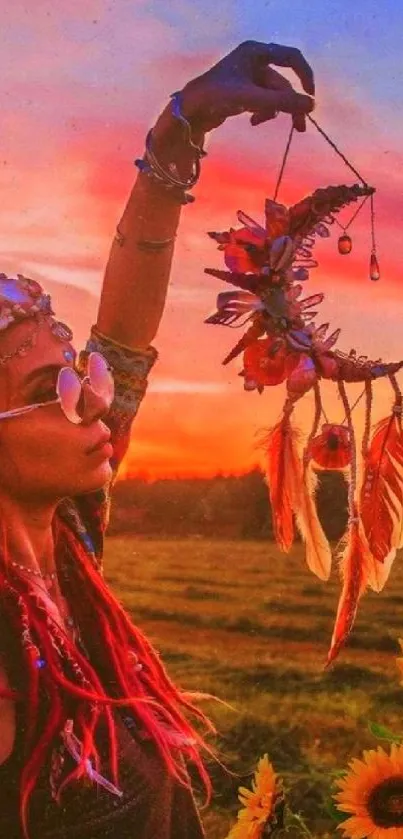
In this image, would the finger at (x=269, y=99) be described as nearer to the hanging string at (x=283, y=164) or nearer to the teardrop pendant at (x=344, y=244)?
the hanging string at (x=283, y=164)

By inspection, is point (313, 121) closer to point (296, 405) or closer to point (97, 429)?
point (296, 405)

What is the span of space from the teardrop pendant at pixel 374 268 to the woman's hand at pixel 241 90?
315 millimetres

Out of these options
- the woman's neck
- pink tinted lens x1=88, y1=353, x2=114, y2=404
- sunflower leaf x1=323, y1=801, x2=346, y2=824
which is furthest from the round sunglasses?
sunflower leaf x1=323, y1=801, x2=346, y2=824

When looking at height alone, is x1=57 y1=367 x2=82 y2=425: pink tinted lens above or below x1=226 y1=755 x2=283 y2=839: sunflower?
above

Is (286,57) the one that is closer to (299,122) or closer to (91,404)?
(299,122)

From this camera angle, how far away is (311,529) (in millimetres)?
2115

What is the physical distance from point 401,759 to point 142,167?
1072 millimetres

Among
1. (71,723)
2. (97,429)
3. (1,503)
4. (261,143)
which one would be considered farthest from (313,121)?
(71,723)

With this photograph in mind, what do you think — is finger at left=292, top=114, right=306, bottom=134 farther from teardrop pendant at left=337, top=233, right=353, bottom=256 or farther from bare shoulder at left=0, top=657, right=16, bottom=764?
bare shoulder at left=0, top=657, right=16, bottom=764

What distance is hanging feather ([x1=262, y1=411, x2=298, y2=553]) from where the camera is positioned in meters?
2.12

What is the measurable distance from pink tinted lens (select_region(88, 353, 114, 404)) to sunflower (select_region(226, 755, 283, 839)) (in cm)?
67

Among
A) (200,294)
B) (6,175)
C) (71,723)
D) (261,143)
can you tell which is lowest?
(71,723)

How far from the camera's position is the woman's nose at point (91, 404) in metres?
1.92

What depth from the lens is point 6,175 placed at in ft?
6.66
